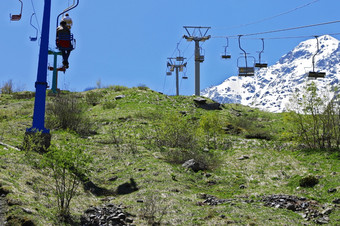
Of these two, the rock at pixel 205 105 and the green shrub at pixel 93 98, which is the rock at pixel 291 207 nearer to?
the rock at pixel 205 105

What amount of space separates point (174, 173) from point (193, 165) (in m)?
1.99

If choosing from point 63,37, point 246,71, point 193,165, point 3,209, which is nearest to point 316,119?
point 246,71

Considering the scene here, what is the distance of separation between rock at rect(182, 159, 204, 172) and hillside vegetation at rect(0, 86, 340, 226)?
10 cm

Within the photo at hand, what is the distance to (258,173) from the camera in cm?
2028

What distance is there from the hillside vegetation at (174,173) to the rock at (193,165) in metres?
0.10

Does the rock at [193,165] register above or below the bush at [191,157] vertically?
below

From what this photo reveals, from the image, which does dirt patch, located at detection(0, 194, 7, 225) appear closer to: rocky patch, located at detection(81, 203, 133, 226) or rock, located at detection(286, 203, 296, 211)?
rocky patch, located at detection(81, 203, 133, 226)

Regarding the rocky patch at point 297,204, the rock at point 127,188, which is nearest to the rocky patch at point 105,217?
the rock at point 127,188

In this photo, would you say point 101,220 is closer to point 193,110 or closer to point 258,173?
point 258,173

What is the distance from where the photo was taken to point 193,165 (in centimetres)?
2038

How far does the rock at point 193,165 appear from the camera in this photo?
20.3m

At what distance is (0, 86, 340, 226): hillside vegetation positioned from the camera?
12.6 meters

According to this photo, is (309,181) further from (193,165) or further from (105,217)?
(105,217)

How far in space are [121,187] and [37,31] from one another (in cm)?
901
